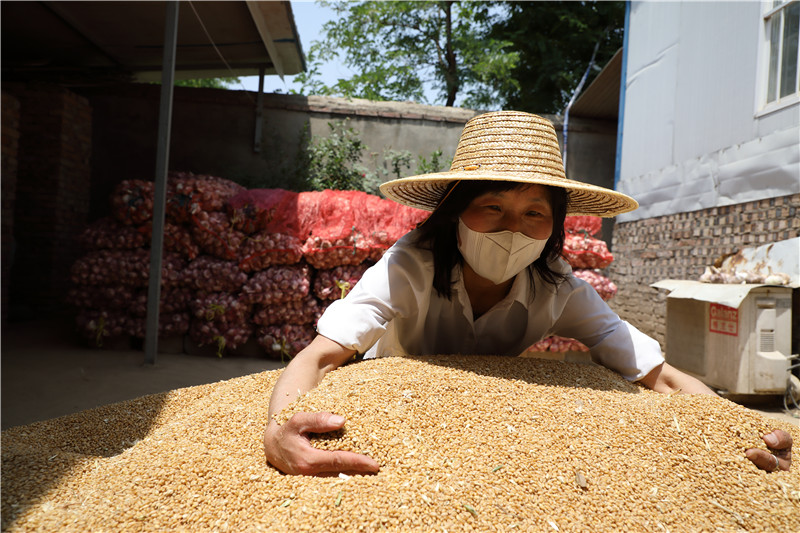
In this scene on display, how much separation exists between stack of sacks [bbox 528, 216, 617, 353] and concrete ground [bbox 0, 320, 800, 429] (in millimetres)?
1317

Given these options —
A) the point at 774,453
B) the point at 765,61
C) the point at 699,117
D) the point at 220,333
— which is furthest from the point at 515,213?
the point at 699,117

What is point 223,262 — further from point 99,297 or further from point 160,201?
point 99,297

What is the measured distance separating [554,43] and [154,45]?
7.97 m

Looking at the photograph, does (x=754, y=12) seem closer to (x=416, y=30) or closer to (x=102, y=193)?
(x=102, y=193)

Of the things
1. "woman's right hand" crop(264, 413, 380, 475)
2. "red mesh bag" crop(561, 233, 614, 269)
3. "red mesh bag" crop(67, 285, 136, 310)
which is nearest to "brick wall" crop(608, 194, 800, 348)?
"red mesh bag" crop(561, 233, 614, 269)

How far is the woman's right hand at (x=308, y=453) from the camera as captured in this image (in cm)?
98

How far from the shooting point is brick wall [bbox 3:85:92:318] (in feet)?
16.4

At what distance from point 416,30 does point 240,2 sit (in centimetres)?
763

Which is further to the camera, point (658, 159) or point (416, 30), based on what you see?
point (416, 30)

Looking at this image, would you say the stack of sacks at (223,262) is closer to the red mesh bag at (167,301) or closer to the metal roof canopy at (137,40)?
the red mesh bag at (167,301)

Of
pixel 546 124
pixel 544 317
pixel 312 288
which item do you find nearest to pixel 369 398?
pixel 544 317

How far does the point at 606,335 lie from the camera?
168 centimetres

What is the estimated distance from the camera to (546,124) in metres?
1.54

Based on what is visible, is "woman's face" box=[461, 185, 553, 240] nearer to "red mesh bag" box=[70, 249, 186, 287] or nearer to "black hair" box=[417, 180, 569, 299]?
"black hair" box=[417, 180, 569, 299]
